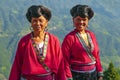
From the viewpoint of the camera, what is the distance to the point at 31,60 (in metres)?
7.18

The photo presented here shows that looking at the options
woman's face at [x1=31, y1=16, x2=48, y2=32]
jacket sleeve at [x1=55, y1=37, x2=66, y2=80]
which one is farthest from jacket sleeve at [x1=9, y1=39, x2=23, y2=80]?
jacket sleeve at [x1=55, y1=37, x2=66, y2=80]

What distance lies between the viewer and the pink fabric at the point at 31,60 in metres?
7.14

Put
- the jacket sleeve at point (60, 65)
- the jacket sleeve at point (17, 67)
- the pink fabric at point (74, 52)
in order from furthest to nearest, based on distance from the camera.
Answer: the pink fabric at point (74, 52)
the jacket sleeve at point (60, 65)
the jacket sleeve at point (17, 67)

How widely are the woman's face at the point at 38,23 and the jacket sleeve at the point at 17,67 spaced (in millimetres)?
487

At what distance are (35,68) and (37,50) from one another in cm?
38

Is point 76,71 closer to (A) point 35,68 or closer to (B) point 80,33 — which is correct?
Result: (B) point 80,33

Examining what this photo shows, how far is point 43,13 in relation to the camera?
7184mm

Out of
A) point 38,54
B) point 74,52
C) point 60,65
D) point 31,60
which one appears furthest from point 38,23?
point 74,52

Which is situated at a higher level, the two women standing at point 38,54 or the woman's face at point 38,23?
the woman's face at point 38,23

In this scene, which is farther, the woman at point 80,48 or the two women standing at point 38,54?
the woman at point 80,48

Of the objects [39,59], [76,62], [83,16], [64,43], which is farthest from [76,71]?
[39,59]

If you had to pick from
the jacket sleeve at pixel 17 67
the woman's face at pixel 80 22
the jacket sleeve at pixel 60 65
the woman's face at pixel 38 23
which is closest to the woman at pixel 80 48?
the woman's face at pixel 80 22

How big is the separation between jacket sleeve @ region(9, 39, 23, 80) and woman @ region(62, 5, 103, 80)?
190 cm

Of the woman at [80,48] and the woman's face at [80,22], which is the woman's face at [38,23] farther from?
the woman's face at [80,22]
